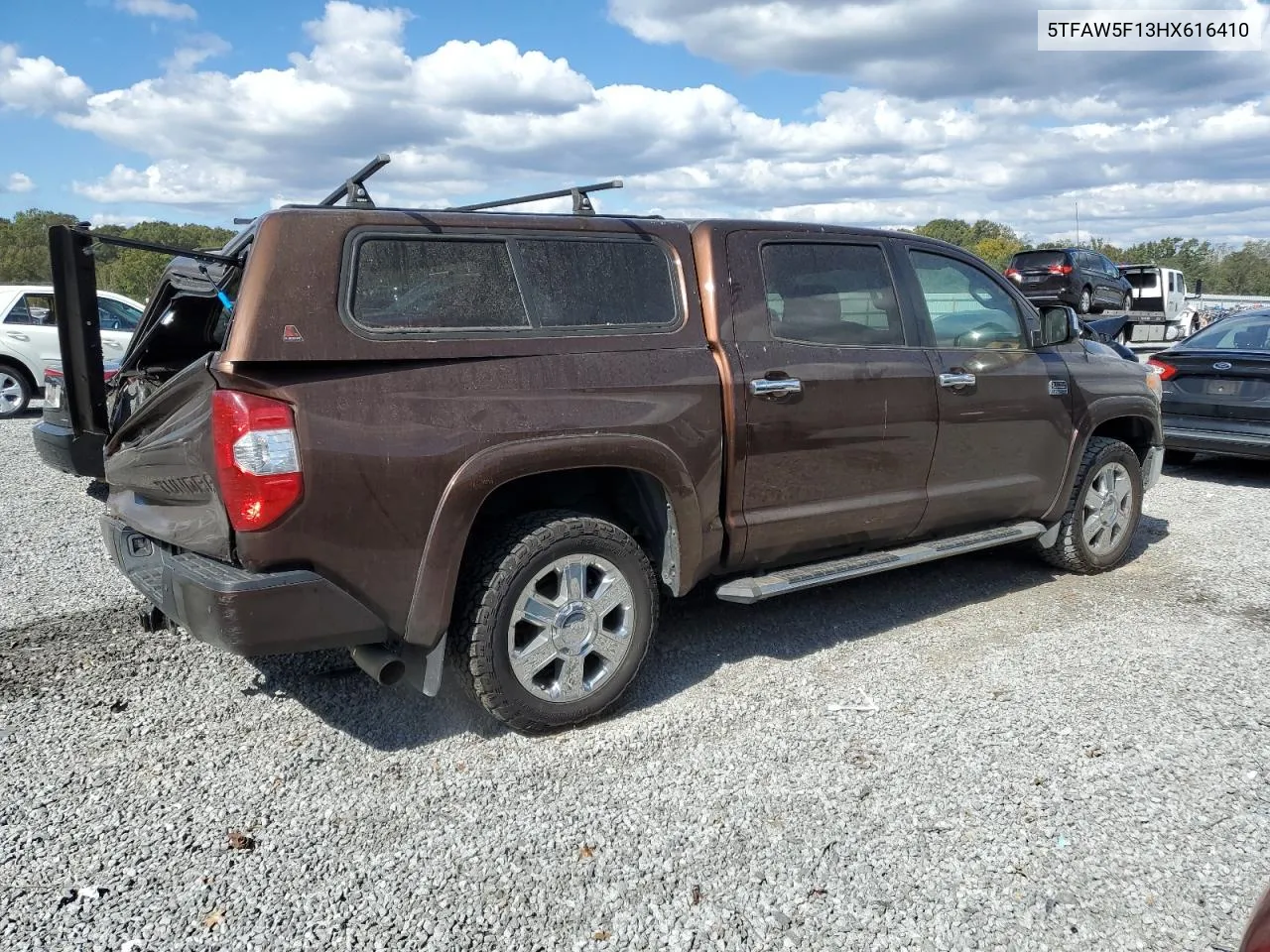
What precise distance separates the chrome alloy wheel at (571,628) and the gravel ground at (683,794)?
0.23 meters

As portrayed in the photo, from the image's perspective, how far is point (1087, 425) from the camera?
A: 17.9 feet

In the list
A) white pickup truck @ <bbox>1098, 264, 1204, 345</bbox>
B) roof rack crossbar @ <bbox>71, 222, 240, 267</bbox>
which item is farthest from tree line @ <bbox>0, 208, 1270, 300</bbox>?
roof rack crossbar @ <bbox>71, 222, 240, 267</bbox>

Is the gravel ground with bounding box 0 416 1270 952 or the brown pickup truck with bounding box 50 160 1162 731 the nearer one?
the gravel ground with bounding box 0 416 1270 952

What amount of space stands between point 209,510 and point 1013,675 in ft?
10.8

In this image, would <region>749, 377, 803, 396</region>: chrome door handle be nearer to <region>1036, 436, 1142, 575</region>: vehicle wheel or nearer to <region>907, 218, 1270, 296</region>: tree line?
<region>1036, 436, 1142, 575</region>: vehicle wheel

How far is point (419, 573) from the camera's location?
129 inches

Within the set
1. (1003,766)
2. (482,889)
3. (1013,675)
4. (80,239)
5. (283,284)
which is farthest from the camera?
(1013,675)

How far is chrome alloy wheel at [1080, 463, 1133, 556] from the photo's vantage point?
5.68 metres

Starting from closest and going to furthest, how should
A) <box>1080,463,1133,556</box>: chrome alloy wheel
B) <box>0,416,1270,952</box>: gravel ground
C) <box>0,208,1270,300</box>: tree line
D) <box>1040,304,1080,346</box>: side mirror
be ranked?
<box>0,416,1270,952</box>: gravel ground, <box>1040,304,1080,346</box>: side mirror, <box>1080,463,1133,556</box>: chrome alloy wheel, <box>0,208,1270,300</box>: tree line

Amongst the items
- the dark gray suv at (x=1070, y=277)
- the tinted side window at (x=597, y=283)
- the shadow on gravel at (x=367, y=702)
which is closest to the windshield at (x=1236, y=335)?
the tinted side window at (x=597, y=283)

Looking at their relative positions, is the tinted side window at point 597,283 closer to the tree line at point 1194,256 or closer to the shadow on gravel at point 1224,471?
the shadow on gravel at point 1224,471

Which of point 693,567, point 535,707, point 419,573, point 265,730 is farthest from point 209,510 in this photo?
point 693,567

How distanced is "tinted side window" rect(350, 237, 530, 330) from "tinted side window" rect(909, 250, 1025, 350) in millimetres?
2258

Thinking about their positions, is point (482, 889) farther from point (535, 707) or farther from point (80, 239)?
point (80, 239)
